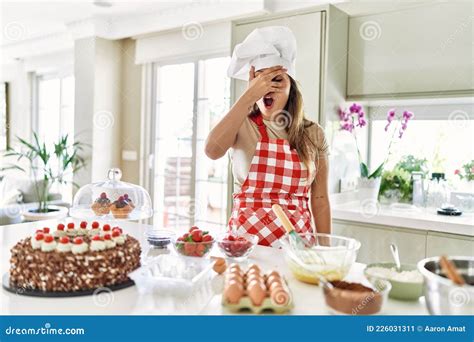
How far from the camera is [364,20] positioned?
2.78 meters

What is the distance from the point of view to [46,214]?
4.16 metres

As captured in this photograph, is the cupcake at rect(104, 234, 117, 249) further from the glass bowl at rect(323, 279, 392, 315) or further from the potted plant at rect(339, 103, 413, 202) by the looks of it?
the potted plant at rect(339, 103, 413, 202)

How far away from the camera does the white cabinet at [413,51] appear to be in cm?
247

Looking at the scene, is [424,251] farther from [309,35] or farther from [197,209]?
[197,209]

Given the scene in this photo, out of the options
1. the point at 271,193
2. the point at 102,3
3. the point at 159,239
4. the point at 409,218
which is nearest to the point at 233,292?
the point at 159,239

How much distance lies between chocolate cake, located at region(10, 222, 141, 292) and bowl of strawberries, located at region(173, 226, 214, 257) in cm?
19

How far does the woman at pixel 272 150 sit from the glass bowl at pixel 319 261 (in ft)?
1.25

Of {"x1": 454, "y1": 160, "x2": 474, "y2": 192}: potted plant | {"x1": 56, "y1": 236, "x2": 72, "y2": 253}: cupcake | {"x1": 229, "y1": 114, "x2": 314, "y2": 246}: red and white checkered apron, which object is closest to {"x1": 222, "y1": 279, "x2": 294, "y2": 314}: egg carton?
{"x1": 56, "y1": 236, "x2": 72, "y2": 253}: cupcake

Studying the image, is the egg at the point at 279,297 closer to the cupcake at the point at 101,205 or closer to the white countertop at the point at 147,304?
the white countertop at the point at 147,304

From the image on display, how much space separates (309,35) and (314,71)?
214 mm

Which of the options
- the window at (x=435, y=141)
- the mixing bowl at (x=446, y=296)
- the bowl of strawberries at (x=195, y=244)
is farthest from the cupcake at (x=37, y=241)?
the window at (x=435, y=141)

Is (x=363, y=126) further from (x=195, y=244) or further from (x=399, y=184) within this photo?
(x=195, y=244)

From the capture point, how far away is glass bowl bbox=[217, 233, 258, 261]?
1257 millimetres
